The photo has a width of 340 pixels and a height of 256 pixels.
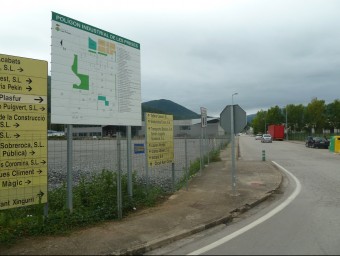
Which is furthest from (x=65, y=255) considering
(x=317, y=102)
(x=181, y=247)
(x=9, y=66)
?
(x=317, y=102)

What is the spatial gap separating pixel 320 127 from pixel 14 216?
74415 millimetres

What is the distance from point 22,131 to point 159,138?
465 cm

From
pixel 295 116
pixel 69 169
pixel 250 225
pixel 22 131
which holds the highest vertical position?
pixel 295 116

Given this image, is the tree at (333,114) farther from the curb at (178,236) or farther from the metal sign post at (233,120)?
the curb at (178,236)

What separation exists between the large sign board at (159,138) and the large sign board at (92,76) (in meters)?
0.67

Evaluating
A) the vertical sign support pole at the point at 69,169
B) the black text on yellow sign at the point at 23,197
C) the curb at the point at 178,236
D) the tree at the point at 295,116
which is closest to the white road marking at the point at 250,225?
the curb at the point at 178,236

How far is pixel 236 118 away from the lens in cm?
1116

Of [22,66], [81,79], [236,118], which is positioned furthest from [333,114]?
[22,66]

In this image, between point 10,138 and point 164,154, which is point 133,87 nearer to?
point 164,154

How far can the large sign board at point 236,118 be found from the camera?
36.0 feet

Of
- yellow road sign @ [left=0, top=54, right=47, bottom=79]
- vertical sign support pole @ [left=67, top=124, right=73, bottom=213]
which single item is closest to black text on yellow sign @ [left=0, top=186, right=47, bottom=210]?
vertical sign support pole @ [left=67, top=124, right=73, bottom=213]

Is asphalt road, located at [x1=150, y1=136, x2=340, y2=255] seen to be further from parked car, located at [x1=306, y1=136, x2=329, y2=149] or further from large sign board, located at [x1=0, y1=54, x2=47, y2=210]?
parked car, located at [x1=306, y1=136, x2=329, y2=149]

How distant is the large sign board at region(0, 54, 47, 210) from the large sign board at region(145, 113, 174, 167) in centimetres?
357

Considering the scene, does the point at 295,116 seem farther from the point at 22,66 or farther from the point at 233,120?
the point at 22,66
